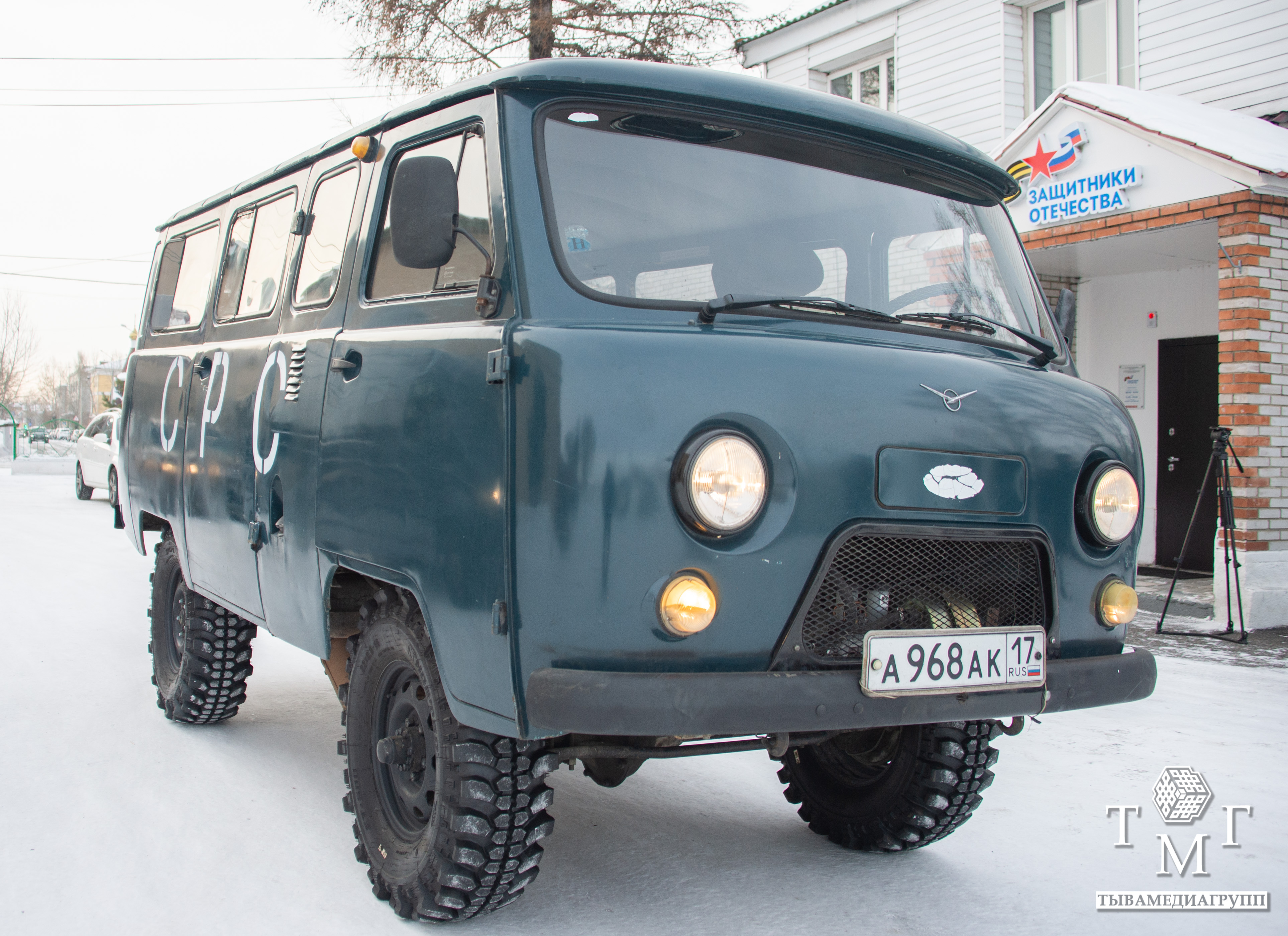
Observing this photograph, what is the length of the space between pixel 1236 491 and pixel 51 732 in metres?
7.97

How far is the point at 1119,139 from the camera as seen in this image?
909cm

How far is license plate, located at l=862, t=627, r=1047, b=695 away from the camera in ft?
8.47

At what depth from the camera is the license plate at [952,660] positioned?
8.47 feet

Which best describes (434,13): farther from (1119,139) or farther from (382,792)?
(382,792)

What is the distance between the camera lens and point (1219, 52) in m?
10.1

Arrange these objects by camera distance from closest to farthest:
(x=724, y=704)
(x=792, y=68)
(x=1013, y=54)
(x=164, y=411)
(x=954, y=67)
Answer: (x=724, y=704), (x=164, y=411), (x=1013, y=54), (x=954, y=67), (x=792, y=68)

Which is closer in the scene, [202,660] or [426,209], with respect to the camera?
[426,209]

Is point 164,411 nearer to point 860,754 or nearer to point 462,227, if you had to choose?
point 462,227

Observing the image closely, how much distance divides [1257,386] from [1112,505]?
6180 mm

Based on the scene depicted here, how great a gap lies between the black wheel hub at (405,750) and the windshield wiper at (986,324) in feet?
5.81

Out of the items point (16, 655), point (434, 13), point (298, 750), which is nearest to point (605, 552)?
point (298, 750)

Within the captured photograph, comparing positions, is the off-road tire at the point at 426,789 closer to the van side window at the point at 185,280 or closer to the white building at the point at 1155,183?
the van side window at the point at 185,280

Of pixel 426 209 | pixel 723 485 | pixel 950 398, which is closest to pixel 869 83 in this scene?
pixel 950 398

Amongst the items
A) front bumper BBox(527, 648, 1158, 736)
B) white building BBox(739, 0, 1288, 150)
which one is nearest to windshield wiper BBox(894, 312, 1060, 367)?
front bumper BBox(527, 648, 1158, 736)
